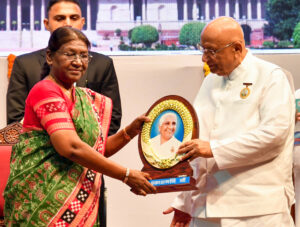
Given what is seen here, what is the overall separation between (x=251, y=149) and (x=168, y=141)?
0.40m

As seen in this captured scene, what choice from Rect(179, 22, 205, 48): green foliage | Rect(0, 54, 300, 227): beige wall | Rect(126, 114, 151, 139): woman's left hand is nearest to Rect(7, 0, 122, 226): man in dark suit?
Rect(126, 114, 151, 139): woman's left hand

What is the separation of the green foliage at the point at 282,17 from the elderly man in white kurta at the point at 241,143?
2.40m

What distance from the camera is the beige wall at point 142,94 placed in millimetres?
5277

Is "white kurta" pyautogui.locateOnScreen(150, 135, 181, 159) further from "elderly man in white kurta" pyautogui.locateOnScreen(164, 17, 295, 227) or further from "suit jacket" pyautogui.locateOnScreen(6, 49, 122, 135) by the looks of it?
"suit jacket" pyautogui.locateOnScreen(6, 49, 122, 135)

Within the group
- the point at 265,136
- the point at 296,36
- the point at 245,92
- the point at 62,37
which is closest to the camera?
the point at 62,37

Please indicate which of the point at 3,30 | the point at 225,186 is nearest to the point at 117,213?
the point at 3,30

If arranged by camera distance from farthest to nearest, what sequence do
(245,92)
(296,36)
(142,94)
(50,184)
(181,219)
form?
1. (296,36)
2. (142,94)
3. (181,219)
4. (245,92)
5. (50,184)

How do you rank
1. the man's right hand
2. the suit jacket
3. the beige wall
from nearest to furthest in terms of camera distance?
1. the man's right hand
2. the suit jacket
3. the beige wall

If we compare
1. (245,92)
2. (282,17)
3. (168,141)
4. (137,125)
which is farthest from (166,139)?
(282,17)

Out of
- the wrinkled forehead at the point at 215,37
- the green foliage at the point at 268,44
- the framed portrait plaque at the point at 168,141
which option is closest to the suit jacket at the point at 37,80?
the framed portrait plaque at the point at 168,141

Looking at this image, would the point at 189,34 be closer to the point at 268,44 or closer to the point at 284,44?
the point at 268,44

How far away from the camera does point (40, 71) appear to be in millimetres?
3871

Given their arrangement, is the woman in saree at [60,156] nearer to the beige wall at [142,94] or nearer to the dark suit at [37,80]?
the dark suit at [37,80]

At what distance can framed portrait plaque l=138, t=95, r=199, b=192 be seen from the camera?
2969 mm
